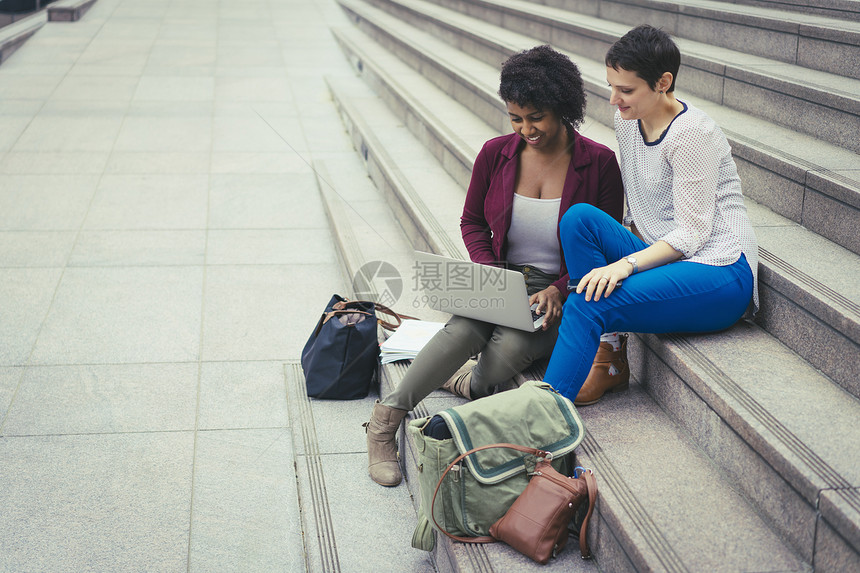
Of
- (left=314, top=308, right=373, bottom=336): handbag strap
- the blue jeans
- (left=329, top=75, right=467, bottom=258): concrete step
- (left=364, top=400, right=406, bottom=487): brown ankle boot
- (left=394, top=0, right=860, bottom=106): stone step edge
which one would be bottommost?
(left=364, top=400, right=406, bottom=487): brown ankle boot

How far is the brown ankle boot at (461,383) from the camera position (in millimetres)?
3043

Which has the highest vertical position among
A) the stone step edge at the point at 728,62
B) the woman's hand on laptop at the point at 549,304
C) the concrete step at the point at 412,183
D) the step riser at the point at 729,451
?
the stone step edge at the point at 728,62

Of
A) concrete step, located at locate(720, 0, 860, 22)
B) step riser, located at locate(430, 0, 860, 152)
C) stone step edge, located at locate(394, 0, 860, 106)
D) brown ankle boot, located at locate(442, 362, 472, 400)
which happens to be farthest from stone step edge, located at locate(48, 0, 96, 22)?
brown ankle boot, located at locate(442, 362, 472, 400)

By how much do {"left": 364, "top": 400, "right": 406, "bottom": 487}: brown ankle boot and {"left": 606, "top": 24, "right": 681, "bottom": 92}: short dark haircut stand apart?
4.64 ft

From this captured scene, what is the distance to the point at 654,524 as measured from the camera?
6.71 feet

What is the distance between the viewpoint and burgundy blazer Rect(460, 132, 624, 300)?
2826 mm

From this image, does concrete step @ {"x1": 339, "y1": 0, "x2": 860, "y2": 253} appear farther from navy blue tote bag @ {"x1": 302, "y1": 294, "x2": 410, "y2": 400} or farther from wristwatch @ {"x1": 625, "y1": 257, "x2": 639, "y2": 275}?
navy blue tote bag @ {"x1": 302, "y1": 294, "x2": 410, "y2": 400}

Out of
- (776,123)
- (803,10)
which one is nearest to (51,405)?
(776,123)

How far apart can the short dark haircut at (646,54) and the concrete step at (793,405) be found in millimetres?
820

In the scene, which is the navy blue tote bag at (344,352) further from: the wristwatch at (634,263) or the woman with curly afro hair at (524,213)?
the wristwatch at (634,263)

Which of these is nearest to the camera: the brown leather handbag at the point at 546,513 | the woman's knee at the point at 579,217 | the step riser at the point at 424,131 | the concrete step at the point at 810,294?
the brown leather handbag at the point at 546,513

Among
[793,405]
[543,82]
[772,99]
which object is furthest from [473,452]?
[772,99]

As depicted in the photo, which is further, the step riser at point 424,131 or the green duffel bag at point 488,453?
the step riser at point 424,131

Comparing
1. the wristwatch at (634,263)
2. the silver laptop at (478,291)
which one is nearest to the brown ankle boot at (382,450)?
the silver laptop at (478,291)
